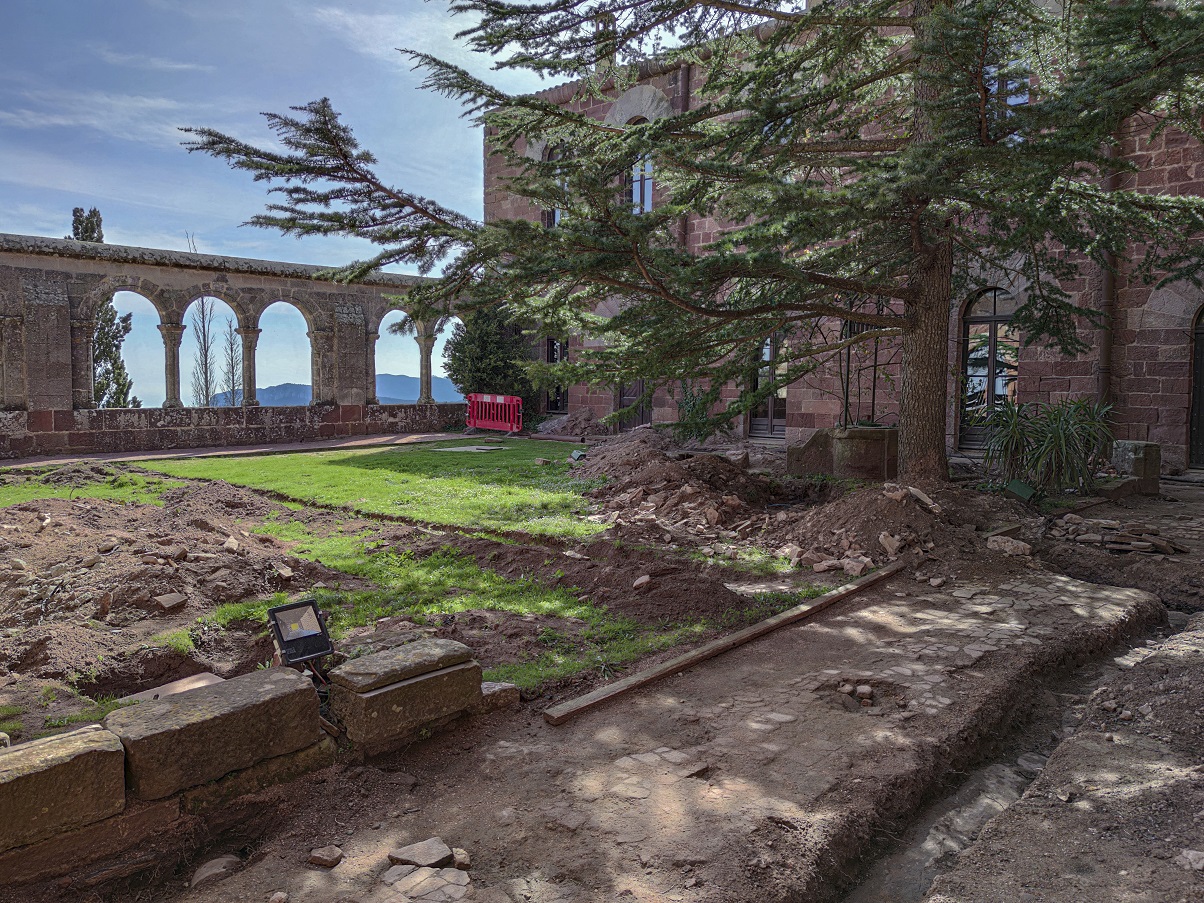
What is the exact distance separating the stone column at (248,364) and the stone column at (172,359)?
1.29 m

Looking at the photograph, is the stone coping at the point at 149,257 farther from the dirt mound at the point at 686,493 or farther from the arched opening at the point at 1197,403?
the arched opening at the point at 1197,403

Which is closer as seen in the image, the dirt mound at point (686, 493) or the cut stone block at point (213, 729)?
the cut stone block at point (213, 729)

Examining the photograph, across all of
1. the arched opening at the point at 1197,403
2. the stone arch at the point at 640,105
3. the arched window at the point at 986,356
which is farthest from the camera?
the stone arch at the point at 640,105

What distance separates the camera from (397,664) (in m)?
3.37

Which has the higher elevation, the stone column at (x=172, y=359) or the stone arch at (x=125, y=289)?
the stone arch at (x=125, y=289)

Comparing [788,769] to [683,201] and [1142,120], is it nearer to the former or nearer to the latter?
[683,201]

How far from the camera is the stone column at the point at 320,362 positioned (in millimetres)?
18641

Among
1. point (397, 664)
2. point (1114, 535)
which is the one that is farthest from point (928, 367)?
point (397, 664)

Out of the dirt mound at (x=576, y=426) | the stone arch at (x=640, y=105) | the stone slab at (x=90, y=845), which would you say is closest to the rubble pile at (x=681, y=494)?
the stone slab at (x=90, y=845)

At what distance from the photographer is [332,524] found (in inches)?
313

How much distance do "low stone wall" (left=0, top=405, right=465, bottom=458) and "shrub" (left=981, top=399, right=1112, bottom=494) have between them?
14.1 meters

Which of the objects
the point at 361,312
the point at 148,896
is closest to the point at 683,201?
the point at 148,896

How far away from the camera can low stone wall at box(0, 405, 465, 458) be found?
14.5 meters

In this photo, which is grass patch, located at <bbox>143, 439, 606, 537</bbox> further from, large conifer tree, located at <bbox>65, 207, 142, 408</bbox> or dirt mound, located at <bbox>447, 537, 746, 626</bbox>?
large conifer tree, located at <bbox>65, 207, 142, 408</bbox>
